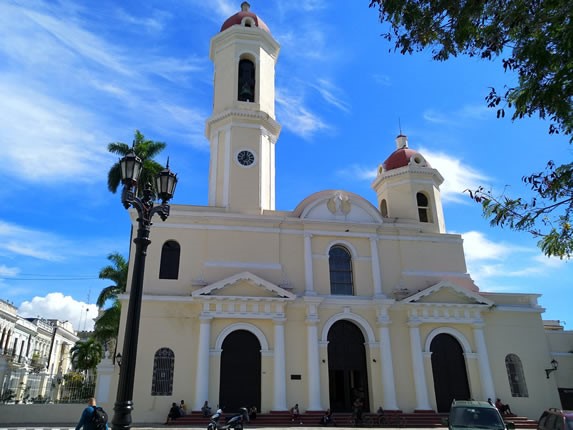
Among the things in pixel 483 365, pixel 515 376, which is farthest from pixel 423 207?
pixel 515 376

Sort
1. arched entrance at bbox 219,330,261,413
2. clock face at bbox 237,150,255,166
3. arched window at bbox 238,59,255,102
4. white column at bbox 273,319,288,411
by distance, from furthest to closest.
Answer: arched window at bbox 238,59,255,102
clock face at bbox 237,150,255,166
arched entrance at bbox 219,330,261,413
white column at bbox 273,319,288,411

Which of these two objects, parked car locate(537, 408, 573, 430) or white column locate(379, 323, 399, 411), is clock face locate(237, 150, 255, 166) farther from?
parked car locate(537, 408, 573, 430)

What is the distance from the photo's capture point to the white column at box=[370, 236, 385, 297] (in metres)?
21.7

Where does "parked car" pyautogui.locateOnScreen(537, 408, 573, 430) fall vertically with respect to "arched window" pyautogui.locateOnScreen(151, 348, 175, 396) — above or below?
below

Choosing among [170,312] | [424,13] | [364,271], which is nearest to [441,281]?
[364,271]

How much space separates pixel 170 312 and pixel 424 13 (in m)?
16.1

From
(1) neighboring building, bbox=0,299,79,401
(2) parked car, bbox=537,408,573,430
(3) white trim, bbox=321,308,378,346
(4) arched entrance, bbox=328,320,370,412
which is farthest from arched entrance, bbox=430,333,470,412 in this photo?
(1) neighboring building, bbox=0,299,79,401

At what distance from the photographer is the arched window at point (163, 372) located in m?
18.3

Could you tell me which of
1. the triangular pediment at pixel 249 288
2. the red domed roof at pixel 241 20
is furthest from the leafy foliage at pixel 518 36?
the red domed roof at pixel 241 20

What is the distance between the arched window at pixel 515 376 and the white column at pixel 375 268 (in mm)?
6995

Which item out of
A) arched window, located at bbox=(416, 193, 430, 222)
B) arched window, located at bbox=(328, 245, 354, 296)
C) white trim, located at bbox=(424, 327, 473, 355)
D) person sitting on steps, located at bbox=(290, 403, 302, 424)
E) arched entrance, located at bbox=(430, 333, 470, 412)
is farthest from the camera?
arched window, located at bbox=(416, 193, 430, 222)

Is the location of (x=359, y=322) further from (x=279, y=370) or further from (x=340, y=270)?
(x=279, y=370)

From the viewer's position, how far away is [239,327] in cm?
1966

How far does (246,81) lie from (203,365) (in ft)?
50.1
